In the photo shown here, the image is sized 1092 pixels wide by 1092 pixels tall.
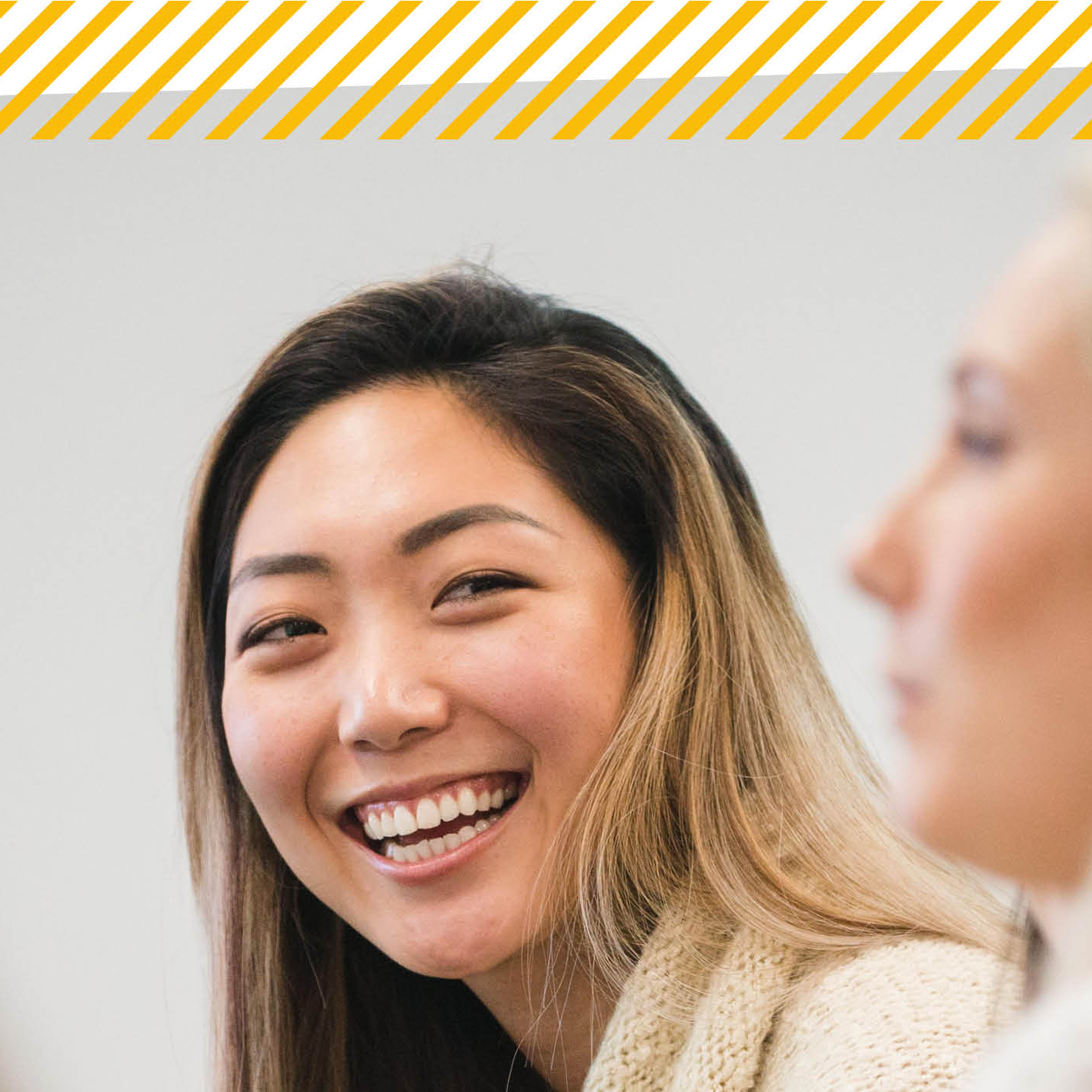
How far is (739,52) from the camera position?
1.12 metres

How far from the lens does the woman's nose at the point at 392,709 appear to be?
2.63 feet

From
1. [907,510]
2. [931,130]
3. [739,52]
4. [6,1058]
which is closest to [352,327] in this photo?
[739,52]

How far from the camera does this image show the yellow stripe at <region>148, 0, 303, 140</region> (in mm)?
1142

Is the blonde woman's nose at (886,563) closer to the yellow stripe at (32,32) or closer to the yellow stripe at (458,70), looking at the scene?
the yellow stripe at (458,70)

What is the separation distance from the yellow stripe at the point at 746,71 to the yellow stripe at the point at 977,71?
14 centimetres

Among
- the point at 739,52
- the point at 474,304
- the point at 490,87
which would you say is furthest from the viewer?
the point at 490,87

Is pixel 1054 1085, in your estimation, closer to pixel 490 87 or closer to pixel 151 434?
pixel 490 87

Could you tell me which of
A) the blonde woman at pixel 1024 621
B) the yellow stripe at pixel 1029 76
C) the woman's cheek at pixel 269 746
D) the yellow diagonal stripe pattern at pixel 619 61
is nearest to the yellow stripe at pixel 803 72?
the yellow diagonal stripe pattern at pixel 619 61

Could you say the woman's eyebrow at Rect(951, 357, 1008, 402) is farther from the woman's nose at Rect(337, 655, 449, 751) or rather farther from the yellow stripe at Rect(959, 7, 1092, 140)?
the yellow stripe at Rect(959, 7, 1092, 140)

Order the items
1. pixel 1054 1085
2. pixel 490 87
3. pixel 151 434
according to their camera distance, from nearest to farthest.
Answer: pixel 1054 1085, pixel 490 87, pixel 151 434

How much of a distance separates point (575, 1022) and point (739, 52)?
27.9 inches

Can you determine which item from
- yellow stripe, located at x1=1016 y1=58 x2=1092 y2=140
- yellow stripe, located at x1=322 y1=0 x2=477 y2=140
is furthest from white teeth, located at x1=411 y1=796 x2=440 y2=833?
yellow stripe, located at x1=1016 y1=58 x2=1092 y2=140

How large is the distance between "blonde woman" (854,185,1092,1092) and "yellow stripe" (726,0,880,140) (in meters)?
0.87

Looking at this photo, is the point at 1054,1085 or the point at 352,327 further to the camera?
the point at 352,327
